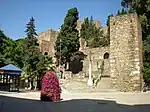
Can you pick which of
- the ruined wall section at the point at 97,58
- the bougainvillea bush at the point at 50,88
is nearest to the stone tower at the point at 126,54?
the bougainvillea bush at the point at 50,88

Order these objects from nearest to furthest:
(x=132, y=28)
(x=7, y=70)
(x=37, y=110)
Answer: (x=37, y=110) < (x=7, y=70) < (x=132, y=28)

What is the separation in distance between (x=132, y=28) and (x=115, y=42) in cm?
→ 177

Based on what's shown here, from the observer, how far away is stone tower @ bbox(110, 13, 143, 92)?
18594 millimetres

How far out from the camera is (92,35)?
135 ft

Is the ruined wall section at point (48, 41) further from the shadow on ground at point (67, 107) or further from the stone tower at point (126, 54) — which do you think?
the shadow on ground at point (67, 107)

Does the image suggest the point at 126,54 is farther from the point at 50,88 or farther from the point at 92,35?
the point at 92,35

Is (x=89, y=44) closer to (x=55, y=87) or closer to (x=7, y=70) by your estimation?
(x=7, y=70)

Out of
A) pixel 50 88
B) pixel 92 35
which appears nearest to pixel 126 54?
pixel 50 88

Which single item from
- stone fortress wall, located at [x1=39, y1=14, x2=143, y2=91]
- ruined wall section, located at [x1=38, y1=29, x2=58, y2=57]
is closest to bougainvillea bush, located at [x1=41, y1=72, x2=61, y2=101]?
stone fortress wall, located at [x1=39, y1=14, x2=143, y2=91]

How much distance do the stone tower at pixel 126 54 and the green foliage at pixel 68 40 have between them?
13355 millimetres

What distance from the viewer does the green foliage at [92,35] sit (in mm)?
38125

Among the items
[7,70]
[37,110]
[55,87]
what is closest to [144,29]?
[7,70]

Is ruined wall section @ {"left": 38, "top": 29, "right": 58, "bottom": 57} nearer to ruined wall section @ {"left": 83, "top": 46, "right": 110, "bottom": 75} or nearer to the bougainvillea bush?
ruined wall section @ {"left": 83, "top": 46, "right": 110, "bottom": 75}

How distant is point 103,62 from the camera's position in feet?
103
